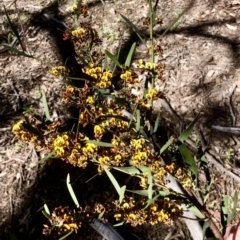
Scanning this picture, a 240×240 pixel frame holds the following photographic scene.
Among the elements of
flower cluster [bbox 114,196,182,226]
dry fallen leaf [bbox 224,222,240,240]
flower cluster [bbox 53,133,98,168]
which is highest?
flower cluster [bbox 53,133,98,168]

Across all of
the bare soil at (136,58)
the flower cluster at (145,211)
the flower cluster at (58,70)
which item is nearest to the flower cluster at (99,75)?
the flower cluster at (58,70)

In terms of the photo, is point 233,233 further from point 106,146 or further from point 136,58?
point 136,58

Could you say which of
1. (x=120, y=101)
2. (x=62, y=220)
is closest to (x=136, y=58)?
(x=120, y=101)

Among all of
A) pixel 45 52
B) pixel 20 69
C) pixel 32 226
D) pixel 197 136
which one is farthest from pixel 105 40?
pixel 32 226

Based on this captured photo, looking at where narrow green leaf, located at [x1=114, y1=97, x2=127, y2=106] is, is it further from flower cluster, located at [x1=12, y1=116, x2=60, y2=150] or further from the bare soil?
the bare soil

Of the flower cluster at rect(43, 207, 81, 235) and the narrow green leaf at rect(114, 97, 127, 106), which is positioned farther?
the narrow green leaf at rect(114, 97, 127, 106)

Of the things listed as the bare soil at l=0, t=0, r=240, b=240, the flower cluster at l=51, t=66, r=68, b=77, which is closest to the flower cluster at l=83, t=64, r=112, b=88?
the flower cluster at l=51, t=66, r=68, b=77

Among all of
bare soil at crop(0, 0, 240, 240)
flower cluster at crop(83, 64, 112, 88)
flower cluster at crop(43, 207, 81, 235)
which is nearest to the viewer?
flower cluster at crop(43, 207, 81, 235)

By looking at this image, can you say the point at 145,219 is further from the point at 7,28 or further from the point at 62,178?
the point at 7,28

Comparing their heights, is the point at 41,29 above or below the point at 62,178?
above
